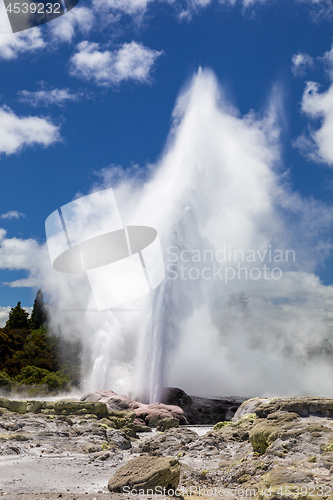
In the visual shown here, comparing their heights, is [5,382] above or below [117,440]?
above

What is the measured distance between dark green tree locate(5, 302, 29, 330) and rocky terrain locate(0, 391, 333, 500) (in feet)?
144

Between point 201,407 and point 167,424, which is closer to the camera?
point 167,424

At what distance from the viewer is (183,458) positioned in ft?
37.0

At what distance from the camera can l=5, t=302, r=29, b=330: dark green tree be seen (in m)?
57.6

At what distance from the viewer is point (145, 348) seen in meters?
32.7

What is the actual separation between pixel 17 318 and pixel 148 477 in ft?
183

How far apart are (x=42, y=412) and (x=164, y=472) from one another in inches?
517

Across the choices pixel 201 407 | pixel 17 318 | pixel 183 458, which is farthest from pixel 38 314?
pixel 183 458

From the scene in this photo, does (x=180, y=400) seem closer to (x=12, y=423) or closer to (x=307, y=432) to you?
(x=12, y=423)

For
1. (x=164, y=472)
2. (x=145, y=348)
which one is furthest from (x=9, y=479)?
(x=145, y=348)

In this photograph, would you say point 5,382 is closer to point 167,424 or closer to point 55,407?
point 55,407

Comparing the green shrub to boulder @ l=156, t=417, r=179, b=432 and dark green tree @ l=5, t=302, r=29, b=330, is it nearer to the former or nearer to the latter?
boulder @ l=156, t=417, r=179, b=432

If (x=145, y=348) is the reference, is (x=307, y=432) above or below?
below

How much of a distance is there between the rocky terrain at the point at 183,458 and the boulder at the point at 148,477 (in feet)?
0.06
